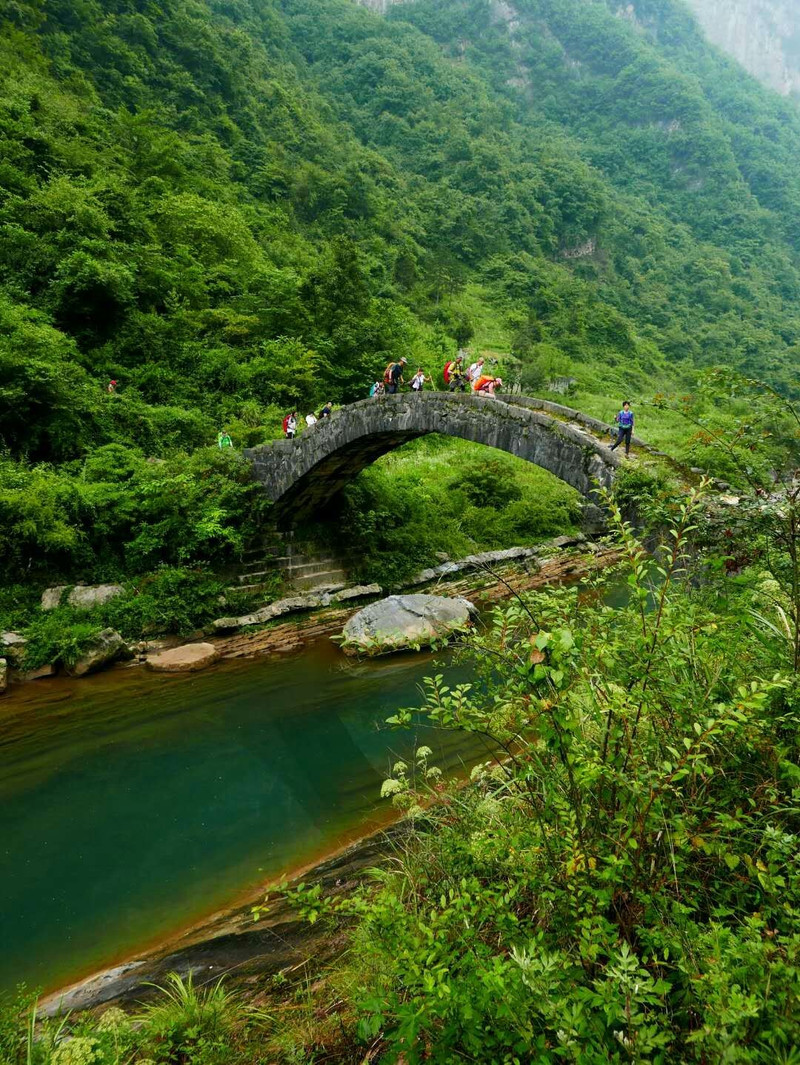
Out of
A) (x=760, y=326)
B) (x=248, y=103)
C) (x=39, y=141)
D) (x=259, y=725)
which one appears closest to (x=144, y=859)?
(x=259, y=725)

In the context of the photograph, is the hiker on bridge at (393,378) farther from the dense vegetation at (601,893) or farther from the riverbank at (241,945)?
the dense vegetation at (601,893)

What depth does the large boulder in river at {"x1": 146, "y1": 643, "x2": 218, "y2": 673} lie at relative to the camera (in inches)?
455

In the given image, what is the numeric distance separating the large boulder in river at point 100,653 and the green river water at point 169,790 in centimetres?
31

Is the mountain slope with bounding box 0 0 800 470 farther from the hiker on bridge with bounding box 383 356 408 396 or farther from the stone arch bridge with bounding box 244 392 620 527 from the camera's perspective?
the hiker on bridge with bounding box 383 356 408 396

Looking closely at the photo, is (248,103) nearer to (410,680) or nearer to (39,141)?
(39,141)

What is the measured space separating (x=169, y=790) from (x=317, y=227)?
38791 millimetres

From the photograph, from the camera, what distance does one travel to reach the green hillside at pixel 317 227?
14.2 m

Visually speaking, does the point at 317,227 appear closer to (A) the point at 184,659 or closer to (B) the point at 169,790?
(A) the point at 184,659

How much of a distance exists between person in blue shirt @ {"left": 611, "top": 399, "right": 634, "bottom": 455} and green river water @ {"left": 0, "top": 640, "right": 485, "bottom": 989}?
566cm

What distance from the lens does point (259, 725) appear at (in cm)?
976

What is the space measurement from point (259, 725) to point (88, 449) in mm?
8432

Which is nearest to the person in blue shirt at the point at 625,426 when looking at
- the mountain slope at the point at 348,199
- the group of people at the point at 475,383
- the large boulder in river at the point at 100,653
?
the group of people at the point at 475,383

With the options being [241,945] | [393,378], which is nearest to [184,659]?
[241,945]

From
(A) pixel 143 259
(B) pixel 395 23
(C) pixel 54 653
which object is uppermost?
(B) pixel 395 23
